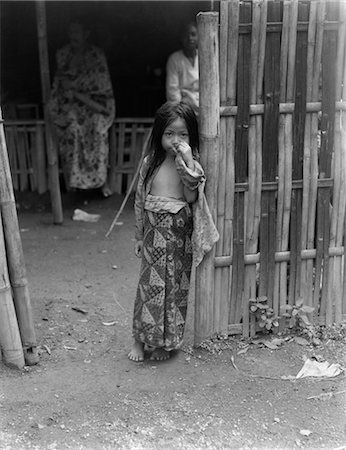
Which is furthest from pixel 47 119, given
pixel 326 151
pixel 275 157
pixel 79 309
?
pixel 326 151

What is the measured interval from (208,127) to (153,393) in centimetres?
153

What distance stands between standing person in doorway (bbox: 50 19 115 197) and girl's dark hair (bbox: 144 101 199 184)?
12.0ft

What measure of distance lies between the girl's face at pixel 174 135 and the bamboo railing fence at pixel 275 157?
0.14 metres

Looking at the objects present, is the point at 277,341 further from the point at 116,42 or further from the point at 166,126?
the point at 116,42

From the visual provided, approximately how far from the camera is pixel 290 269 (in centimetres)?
396

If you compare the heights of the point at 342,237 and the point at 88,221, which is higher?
the point at 342,237

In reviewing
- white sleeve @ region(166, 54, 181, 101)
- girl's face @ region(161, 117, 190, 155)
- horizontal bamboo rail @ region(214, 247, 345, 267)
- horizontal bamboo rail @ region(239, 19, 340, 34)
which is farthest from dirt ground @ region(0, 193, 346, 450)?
white sleeve @ region(166, 54, 181, 101)

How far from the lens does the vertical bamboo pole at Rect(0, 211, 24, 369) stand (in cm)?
347

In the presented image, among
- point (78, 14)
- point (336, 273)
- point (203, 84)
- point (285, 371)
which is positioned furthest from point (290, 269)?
point (78, 14)

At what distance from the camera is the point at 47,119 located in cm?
667

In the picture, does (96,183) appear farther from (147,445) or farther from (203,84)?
(147,445)

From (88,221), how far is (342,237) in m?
3.60

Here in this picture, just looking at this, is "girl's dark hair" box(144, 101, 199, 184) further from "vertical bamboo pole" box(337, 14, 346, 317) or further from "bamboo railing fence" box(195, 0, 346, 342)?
"vertical bamboo pole" box(337, 14, 346, 317)

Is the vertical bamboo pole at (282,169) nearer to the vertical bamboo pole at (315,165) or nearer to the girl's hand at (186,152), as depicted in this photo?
the vertical bamboo pole at (315,165)
